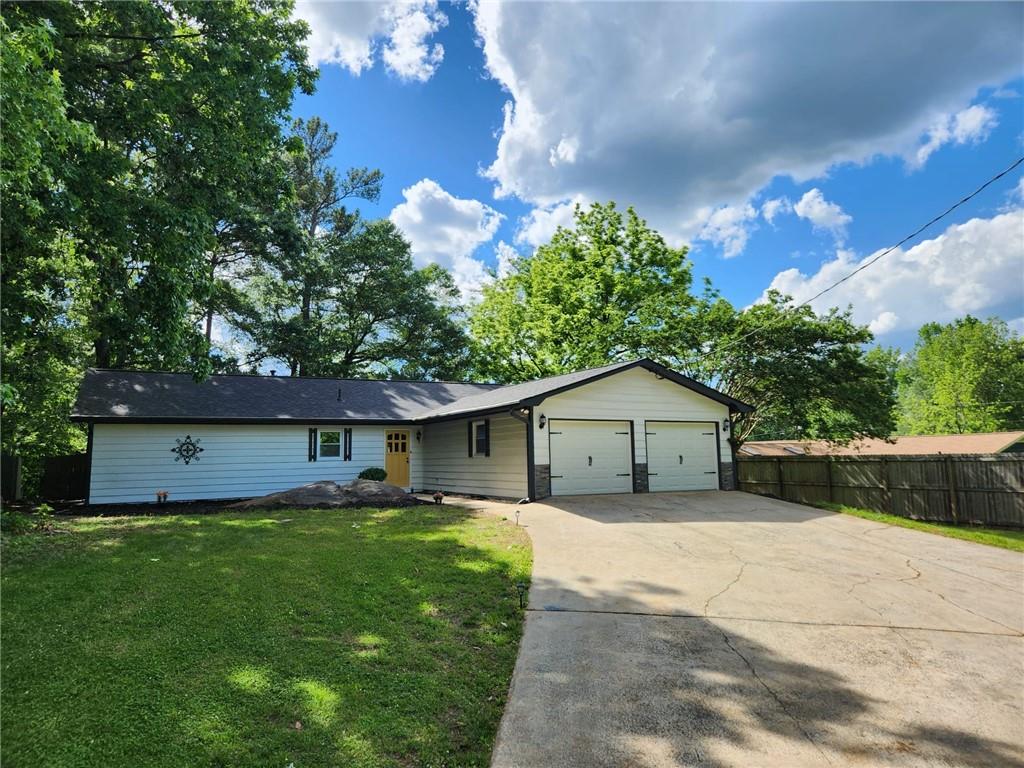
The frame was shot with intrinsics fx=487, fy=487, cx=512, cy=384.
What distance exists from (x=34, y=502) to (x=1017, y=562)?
21.5 m

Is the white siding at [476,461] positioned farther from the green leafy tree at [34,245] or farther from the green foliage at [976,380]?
the green foliage at [976,380]

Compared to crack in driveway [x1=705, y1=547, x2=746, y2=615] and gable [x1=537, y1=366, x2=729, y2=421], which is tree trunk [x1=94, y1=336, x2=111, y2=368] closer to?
gable [x1=537, y1=366, x2=729, y2=421]

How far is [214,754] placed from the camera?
2475 millimetres

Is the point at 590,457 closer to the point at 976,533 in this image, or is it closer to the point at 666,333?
the point at 976,533

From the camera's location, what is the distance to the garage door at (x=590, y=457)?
1238cm

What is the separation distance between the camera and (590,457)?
1282cm

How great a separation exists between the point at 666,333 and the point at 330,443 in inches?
577

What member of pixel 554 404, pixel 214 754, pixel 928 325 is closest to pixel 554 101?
pixel 554 404

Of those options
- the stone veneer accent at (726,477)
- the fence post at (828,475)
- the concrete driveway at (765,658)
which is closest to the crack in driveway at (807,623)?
the concrete driveway at (765,658)

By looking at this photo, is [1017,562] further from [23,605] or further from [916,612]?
[23,605]

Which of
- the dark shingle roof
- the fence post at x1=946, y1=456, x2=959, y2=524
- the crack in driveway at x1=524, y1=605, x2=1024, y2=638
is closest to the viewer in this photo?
the crack in driveway at x1=524, y1=605, x2=1024, y2=638

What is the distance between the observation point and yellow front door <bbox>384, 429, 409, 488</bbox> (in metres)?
16.2

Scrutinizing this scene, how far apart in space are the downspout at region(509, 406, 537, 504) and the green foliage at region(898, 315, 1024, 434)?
41.7 meters

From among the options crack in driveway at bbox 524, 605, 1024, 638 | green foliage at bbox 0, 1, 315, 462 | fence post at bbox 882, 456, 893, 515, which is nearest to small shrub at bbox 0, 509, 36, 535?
green foliage at bbox 0, 1, 315, 462
